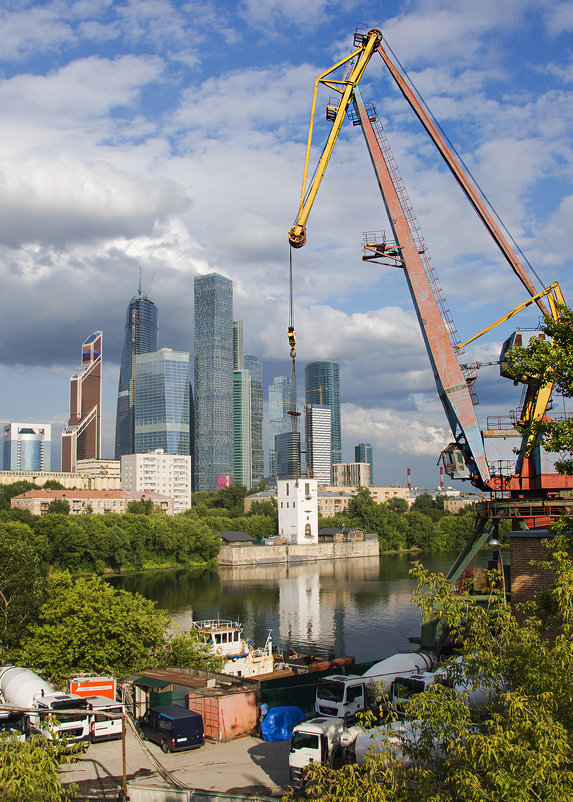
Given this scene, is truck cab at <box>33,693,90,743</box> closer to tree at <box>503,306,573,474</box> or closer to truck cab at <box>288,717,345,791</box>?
truck cab at <box>288,717,345,791</box>

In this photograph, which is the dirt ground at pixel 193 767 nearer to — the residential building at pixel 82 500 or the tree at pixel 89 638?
the tree at pixel 89 638

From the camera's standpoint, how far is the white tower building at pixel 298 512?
104562 mm

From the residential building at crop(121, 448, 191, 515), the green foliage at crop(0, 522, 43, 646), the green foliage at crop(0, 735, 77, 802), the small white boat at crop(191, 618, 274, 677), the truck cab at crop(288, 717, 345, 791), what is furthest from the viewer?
the residential building at crop(121, 448, 191, 515)

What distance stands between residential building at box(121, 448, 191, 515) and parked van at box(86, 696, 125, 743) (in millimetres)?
149943

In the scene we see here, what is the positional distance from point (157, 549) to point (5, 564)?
6154 centimetres

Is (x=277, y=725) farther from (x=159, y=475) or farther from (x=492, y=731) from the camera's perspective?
(x=159, y=475)

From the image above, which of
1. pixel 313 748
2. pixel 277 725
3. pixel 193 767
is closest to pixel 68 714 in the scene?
pixel 193 767

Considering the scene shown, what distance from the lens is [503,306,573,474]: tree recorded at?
500 inches

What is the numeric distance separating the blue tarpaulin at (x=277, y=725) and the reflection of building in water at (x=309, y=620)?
19.7 metres

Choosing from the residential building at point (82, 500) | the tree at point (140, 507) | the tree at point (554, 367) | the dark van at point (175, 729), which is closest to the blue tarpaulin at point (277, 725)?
the dark van at point (175, 729)

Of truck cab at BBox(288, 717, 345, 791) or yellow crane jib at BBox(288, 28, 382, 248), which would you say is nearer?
truck cab at BBox(288, 717, 345, 791)

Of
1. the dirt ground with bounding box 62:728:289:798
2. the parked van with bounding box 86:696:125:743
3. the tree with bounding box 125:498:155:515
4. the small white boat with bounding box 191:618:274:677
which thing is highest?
the tree with bounding box 125:498:155:515

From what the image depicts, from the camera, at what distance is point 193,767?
16.4 m

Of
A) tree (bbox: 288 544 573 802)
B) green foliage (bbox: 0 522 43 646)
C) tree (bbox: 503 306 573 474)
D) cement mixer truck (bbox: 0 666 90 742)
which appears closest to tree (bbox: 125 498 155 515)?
green foliage (bbox: 0 522 43 646)
